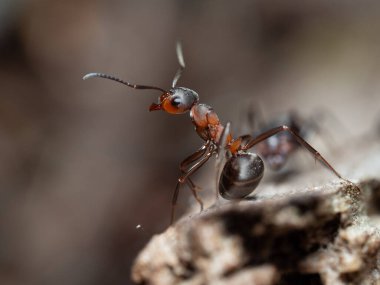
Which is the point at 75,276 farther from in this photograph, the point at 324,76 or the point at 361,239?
the point at 324,76

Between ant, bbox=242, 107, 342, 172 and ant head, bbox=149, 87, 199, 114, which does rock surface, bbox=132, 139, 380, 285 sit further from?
ant, bbox=242, 107, 342, 172

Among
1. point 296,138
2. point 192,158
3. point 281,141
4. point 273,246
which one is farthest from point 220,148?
point 281,141

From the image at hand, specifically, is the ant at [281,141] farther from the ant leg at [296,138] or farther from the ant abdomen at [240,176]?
the ant abdomen at [240,176]

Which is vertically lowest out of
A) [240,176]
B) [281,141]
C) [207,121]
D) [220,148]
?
[240,176]

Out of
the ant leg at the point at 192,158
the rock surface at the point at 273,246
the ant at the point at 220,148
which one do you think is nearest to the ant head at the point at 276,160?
the ant at the point at 220,148

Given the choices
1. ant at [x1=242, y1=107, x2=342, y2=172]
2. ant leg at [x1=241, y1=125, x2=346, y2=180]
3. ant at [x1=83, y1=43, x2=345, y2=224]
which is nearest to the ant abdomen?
ant at [x1=83, y1=43, x2=345, y2=224]

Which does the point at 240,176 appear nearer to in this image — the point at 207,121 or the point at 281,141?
the point at 207,121

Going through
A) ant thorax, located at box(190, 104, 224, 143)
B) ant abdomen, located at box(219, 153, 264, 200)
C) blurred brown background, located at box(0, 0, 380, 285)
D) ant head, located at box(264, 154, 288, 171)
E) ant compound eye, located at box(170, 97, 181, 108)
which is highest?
blurred brown background, located at box(0, 0, 380, 285)

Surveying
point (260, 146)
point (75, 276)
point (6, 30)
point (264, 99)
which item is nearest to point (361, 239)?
point (260, 146)
